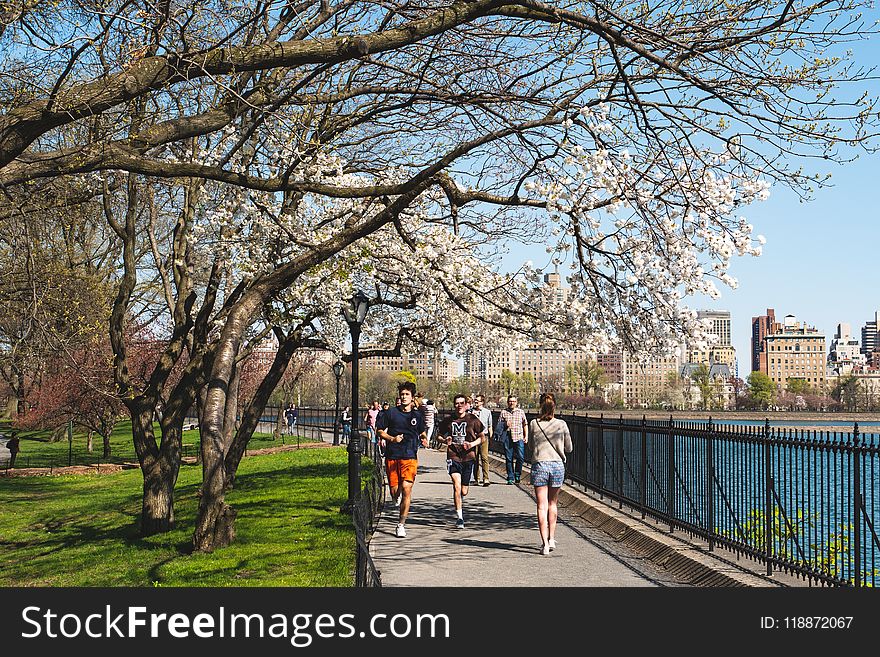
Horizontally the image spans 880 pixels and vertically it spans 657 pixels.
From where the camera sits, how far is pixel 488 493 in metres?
19.4

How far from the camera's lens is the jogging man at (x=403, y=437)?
13.4 metres

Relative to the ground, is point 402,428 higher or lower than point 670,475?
higher

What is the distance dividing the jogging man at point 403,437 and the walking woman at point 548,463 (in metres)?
2.47

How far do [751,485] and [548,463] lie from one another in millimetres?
2407

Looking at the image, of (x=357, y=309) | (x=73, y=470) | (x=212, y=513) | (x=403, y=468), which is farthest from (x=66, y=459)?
(x=403, y=468)

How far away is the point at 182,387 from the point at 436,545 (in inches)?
247

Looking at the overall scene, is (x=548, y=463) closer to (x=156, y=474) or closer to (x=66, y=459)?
(x=156, y=474)

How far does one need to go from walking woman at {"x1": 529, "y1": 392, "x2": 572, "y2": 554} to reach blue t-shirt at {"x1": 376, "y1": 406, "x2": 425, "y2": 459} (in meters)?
2.46

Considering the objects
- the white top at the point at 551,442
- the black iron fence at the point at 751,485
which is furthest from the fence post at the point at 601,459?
the white top at the point at 551,442

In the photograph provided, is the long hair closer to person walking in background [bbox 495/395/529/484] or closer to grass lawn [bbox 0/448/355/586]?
grass lawn [bbox 0/448/355/586]

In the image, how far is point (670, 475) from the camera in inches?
484

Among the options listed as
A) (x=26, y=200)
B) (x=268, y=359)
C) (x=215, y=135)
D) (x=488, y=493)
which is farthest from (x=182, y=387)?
(x=268, y=359)

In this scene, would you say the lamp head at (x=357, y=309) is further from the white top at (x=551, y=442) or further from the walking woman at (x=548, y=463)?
the white top at (x=551, y=442)

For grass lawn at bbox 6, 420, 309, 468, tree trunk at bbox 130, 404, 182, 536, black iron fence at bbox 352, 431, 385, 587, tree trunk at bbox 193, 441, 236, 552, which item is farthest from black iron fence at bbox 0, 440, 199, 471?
tree trunk at bbox 193, 441, 236, 552
